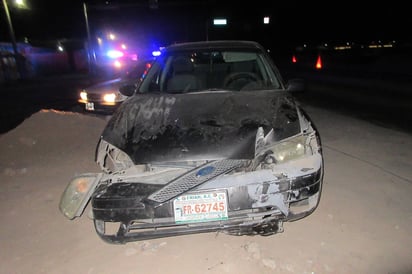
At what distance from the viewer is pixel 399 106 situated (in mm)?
8156

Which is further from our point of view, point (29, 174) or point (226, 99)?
point (29, 174)

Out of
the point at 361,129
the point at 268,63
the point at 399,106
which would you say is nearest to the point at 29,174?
the point at 268,63

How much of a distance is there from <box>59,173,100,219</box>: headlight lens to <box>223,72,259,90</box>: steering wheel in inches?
83.1

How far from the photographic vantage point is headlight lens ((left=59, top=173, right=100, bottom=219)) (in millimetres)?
2674

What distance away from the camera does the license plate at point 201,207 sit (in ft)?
7.95

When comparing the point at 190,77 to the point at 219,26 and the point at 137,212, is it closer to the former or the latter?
the point at 137,212

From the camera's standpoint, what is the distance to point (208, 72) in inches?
171

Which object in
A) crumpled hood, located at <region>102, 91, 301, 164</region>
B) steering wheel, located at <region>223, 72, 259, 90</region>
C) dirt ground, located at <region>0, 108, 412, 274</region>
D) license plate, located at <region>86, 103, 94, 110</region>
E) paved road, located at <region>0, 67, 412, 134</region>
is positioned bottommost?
paved road, located at <region>0, 67, 412, 134</region>

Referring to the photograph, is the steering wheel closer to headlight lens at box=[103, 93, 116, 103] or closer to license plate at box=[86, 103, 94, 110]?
headlight lens at box=[103, 93, 116, 103]

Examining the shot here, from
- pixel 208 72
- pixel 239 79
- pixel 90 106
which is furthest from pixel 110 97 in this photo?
pixel 239 79

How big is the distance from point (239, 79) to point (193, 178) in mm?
2056

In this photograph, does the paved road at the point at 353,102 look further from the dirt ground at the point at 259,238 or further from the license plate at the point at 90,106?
the dirt ground at the point at 259,238

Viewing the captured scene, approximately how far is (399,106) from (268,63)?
19.1 ft

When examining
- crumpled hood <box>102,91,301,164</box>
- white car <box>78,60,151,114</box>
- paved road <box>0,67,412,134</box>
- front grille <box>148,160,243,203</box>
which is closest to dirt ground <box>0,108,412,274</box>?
front grille <box>148,160,243,203</box>
